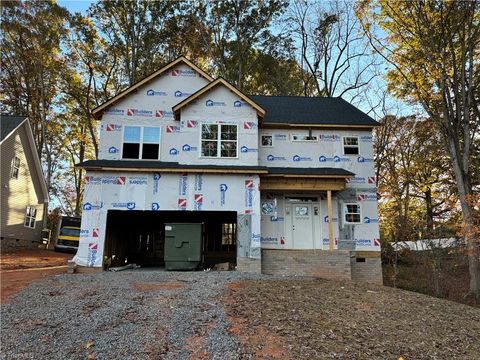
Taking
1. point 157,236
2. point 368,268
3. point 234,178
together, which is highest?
point 234,178

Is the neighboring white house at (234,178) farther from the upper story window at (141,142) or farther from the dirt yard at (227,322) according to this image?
the dirt yard at (227,322)

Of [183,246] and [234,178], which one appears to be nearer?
[183,246]

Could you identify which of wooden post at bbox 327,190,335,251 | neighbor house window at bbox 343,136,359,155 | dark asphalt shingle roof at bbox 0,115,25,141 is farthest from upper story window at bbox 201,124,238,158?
dark asphalt shingle roof at bbox 0,115,25,141

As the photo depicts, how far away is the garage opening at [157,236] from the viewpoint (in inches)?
644

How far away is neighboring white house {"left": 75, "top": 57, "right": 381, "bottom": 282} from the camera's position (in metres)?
13.6

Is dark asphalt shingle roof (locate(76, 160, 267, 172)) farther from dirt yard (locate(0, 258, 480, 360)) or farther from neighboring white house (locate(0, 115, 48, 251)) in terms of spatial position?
neighboring white house (locate(0, 115, 48, 251))

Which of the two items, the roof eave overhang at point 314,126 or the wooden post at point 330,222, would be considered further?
the roof eave overhang at point 314,126

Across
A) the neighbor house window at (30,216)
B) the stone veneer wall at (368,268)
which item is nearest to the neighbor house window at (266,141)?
the stone veneer wall at (368,268)

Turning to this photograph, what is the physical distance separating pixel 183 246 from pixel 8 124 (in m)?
15.1

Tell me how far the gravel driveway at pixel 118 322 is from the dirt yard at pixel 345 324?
544 millimetres

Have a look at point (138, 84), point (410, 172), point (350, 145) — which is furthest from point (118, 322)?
point (410, 172)

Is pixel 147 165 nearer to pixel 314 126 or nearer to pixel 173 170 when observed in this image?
pixel 173 170

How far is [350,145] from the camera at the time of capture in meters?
16.6

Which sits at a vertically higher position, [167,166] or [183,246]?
[167,166]
